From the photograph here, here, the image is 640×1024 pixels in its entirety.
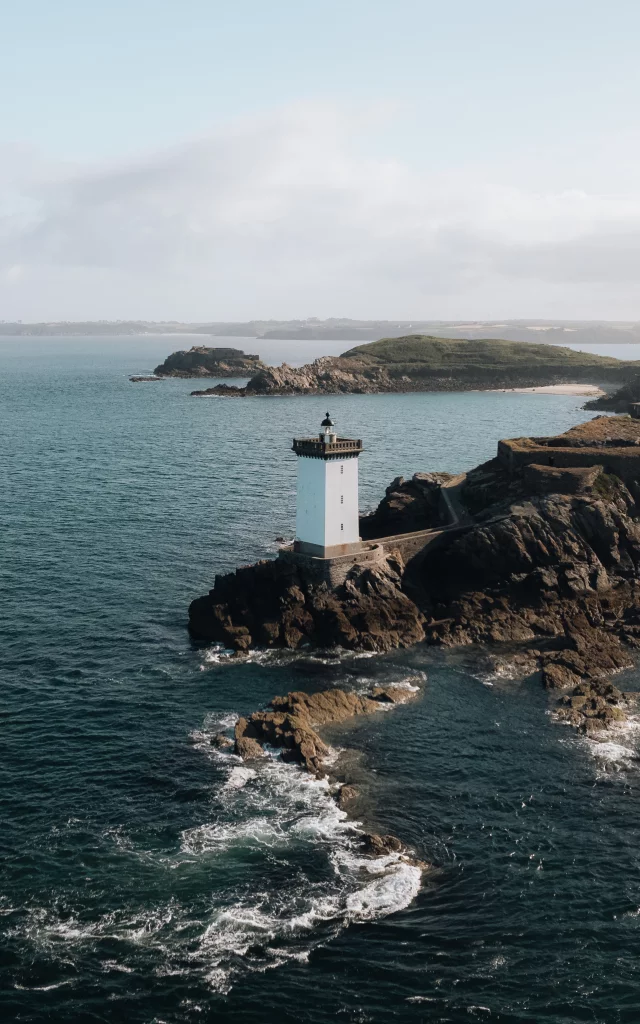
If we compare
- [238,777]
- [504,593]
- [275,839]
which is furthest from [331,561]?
[275,839]

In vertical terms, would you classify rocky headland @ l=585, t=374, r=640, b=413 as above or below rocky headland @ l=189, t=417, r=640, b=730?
above

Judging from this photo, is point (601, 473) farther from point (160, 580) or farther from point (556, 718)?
point (160, 580)

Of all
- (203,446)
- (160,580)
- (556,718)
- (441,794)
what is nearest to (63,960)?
(441,794)

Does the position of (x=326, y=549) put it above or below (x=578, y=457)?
below

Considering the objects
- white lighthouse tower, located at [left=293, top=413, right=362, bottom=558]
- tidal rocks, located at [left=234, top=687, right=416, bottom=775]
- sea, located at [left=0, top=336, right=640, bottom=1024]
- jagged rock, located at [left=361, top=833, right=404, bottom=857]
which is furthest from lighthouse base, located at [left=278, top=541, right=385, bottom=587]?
jagged rock, located at [left=361, top=833, right=404, bottom=857]

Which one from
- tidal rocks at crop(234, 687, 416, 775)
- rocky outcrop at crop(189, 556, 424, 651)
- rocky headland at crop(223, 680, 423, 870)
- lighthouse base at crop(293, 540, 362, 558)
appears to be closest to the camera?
rocky headland at crop(223, 680, 423, 870)

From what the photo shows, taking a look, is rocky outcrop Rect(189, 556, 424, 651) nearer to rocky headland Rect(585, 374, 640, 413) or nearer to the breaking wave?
the breaking wave

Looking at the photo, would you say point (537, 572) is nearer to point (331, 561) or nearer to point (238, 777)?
point (331, 561)
